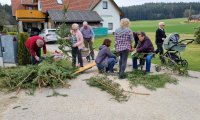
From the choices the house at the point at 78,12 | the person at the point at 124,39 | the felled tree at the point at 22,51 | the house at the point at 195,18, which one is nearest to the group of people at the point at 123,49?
the person at the point at 124,39

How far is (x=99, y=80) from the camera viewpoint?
341 inches

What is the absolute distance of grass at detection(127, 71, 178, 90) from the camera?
8.50 m

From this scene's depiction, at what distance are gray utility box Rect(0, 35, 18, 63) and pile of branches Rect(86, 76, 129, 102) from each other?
4.79m

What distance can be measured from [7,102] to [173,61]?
5.93 m

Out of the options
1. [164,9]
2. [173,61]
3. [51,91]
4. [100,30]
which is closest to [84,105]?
[51,91]

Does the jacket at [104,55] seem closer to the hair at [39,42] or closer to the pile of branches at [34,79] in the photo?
the pile of branches at [34,79]

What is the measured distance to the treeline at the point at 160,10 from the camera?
116 metres

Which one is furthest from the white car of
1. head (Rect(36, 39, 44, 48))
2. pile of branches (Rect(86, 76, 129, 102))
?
pile of branches (Rect(86, 76, 129, 102))

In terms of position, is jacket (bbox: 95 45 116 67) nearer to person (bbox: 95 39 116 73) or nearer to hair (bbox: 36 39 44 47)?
person (bbox: 95 39 116 73)

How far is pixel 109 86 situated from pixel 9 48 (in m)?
6.23

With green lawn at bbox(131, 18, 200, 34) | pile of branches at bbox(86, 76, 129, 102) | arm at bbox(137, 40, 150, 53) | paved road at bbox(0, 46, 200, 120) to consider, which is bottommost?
paved road at bbox(0, 46, 200, 120)

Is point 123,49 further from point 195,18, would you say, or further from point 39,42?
point 195,18

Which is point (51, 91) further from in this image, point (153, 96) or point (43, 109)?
point (153, 96)

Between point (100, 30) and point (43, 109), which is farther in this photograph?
point (100, 30)
